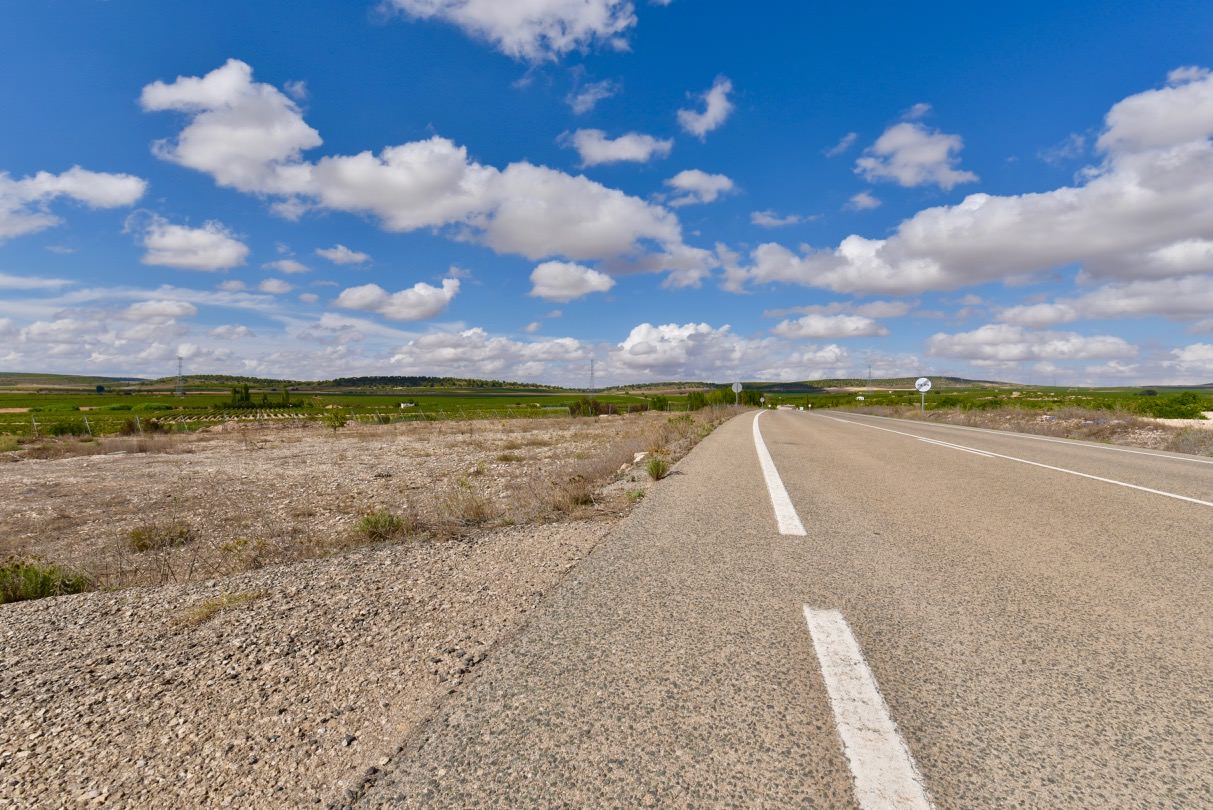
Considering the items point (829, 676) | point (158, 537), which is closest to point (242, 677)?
point (829, 676)

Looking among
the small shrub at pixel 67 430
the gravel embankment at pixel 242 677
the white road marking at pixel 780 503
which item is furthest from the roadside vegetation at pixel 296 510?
the small shrub at pixel 67 430

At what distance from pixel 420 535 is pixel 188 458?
22.3 metres

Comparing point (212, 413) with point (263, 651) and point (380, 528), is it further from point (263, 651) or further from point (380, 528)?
point (263, 651)

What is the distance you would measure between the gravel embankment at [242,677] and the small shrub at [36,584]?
50cm

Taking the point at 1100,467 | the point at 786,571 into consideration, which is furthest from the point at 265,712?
the point at 1100,467

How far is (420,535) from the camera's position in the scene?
631cm

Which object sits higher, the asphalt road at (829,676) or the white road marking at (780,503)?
the asphalt road at (829,676)

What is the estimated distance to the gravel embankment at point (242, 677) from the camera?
216 cm

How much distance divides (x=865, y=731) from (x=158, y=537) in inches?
406

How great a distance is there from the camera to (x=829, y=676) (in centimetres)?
270

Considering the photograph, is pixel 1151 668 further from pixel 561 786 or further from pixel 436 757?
pixel 436 757

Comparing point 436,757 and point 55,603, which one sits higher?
point 436,757

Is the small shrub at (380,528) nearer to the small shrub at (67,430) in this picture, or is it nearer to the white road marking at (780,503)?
the white road marking at (780,503)

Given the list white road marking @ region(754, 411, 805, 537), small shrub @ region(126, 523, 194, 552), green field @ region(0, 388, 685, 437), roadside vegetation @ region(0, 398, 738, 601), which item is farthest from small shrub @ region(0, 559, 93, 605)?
green field @ region(0, 388, 685, 437)
